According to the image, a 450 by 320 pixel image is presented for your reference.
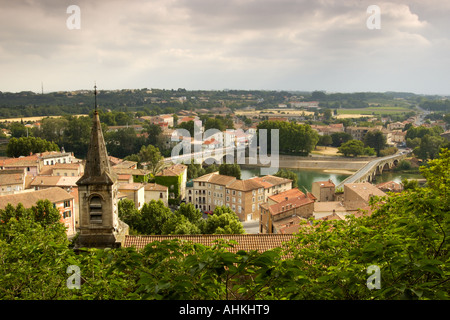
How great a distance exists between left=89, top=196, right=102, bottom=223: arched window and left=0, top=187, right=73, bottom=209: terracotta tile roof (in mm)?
8024

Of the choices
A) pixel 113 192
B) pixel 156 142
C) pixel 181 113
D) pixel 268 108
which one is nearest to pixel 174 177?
pixel 113 192

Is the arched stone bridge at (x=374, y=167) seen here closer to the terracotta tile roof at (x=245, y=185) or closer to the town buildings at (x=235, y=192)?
the town buildings at (x=235, y=192)

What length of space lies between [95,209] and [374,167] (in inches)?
1093

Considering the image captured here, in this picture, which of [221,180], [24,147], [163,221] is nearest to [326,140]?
[221,180]

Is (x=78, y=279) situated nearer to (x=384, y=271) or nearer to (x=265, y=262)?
(x=265, y=262)

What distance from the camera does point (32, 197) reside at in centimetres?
1458

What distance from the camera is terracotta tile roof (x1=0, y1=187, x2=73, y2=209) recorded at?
13891 mm

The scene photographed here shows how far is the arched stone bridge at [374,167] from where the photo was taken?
2809 cm

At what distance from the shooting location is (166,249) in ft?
10.1

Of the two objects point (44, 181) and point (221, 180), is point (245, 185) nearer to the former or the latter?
point (221, 180)

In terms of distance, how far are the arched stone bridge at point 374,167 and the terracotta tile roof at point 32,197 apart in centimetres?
1770

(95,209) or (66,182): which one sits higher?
(95,209)

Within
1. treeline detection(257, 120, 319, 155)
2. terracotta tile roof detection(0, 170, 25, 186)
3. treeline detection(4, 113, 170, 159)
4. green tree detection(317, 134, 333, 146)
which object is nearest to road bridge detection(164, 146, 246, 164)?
treeline detection(257, 120, 319, 155)

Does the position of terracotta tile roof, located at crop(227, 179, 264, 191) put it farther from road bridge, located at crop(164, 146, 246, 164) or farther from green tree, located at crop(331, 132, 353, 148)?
green tree, located at crop(331, 132, 353, 148)
